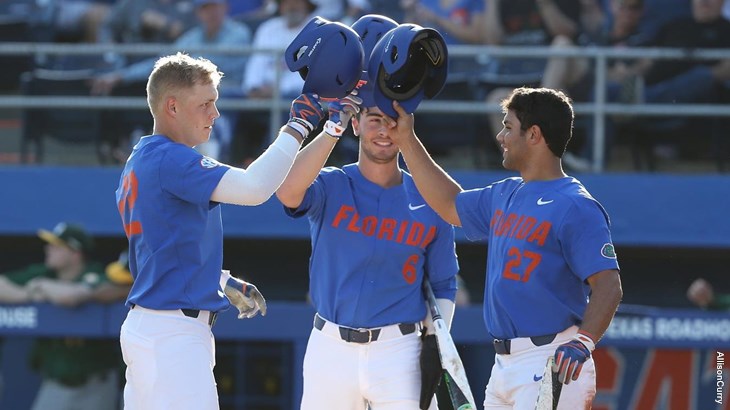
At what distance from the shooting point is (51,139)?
918 centimetres

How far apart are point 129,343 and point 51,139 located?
16.7 feet

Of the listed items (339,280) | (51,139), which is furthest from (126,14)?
(339,280)

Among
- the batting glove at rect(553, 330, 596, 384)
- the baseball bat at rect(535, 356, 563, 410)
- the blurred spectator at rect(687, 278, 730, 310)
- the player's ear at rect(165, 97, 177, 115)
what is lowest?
the blurred spectator at rect(687, 278, 730, 310)

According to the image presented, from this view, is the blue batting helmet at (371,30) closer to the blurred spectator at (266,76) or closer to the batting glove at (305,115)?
the batting glove at (305,115)

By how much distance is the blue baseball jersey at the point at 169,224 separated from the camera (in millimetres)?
4336

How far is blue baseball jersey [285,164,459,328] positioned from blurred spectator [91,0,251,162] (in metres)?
3.48

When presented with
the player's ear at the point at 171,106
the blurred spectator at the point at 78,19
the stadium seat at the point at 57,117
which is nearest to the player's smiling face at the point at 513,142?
the player's ear at the point at 171,106

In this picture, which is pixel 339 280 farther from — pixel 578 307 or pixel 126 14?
pixel 126 14

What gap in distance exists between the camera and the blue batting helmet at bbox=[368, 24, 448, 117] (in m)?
4.71


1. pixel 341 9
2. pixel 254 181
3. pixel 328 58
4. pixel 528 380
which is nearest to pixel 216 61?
pixel 341 9

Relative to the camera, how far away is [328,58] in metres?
4.65

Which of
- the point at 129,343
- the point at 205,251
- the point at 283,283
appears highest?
the point at 205,251

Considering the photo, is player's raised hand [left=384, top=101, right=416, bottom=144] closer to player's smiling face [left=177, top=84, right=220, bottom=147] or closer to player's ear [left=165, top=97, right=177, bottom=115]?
player's smiling face [left=177, top=84, right=220, bottom=147]

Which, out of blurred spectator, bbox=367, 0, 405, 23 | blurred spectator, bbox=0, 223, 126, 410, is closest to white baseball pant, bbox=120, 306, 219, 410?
blurred spectator, bbox=0, 223, 126, 410
